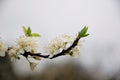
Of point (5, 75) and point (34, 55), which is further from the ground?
point (34, 55)

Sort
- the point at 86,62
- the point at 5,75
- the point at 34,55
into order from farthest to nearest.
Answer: the point at 86,62
the point at 5,75
the point at 34,55

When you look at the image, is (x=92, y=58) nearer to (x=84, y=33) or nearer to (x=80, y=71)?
(x=80, y=71)

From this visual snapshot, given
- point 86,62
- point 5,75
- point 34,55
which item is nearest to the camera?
point 34,55

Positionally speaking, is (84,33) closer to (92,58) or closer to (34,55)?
(34,55)

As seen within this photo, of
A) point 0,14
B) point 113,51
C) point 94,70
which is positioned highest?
point 0,14

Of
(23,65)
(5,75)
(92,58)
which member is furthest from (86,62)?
(5,75)

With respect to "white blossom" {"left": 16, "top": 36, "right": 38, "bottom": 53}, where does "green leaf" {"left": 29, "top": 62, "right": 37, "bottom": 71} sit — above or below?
below

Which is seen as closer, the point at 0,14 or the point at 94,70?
the point at 0,14
